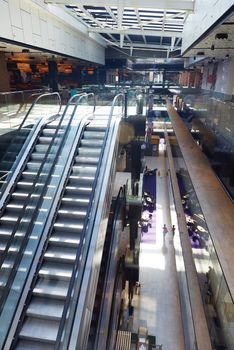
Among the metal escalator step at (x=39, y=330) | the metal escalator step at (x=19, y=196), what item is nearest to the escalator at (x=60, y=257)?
the metal escalator step at (x=39, y=330)

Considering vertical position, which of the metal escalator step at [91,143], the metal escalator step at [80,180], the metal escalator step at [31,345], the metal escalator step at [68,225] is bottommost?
the metal escalator step at [31,345]

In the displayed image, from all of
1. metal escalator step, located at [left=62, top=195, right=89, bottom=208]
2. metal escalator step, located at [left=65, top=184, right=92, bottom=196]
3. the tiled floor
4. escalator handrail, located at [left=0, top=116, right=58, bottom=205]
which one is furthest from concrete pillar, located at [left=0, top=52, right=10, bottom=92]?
the tiled floor

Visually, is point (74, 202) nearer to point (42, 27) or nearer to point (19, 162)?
point (19, 162)

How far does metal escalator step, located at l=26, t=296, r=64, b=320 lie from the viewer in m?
3.97

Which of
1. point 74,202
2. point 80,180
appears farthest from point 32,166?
point 74,202

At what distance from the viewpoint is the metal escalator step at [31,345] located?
3.70 meters

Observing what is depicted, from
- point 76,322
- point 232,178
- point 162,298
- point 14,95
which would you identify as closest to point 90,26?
point 14,95

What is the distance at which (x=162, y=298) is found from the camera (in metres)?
8.81

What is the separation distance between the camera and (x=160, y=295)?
8.95m

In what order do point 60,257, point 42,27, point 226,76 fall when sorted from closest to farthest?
1. point 60,257
2. point 42,27
3. point 226,76

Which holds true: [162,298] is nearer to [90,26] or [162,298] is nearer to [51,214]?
[51,214]

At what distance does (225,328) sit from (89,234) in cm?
264

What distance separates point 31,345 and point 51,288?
2.73 ft

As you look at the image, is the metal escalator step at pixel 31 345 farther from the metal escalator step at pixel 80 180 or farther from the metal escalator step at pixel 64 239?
the metal escalator step at pixel 80 180
